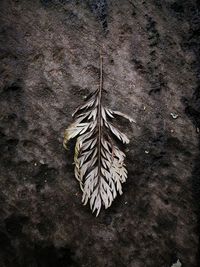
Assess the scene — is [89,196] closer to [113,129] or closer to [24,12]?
[113,129]

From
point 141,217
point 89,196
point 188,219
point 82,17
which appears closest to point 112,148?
point 89,196

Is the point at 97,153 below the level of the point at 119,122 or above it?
below

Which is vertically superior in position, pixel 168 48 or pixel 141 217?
pixel 168 48
